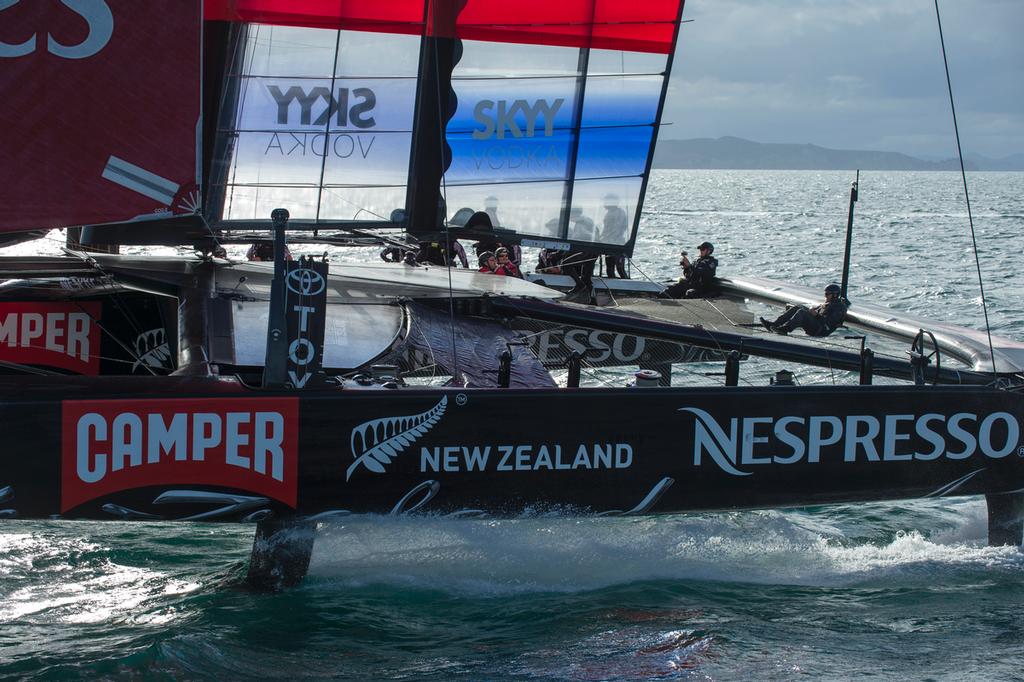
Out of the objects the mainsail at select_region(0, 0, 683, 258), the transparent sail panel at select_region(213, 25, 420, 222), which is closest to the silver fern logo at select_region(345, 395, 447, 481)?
the mainsail at select_region(0, 0, 683, 258)

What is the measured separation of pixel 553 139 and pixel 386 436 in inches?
142

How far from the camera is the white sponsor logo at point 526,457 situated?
493cm

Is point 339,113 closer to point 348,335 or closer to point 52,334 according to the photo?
point 348,335

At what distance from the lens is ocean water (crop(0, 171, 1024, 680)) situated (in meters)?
4.61

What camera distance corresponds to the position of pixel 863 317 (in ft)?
25.6

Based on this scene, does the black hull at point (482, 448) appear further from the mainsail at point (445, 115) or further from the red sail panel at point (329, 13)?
the red sail panel at point (329, 13)

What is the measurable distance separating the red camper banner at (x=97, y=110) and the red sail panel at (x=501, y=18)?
5.02 feet

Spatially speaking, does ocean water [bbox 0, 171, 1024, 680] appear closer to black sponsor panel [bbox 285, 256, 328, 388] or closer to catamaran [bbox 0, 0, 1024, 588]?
catamaran [bbox 0, 0, 1024, 588]

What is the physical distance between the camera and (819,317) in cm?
746

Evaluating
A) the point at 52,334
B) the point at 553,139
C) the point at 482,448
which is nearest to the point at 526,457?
the point at 482,448

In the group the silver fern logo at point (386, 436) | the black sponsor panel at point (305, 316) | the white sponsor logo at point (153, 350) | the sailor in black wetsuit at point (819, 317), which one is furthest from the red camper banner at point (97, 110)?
the sailor in black wetsuit at point (819, 317)

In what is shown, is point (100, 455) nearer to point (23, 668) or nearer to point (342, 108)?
point (23, 668)

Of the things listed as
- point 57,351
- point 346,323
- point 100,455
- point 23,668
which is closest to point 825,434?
point 346,323

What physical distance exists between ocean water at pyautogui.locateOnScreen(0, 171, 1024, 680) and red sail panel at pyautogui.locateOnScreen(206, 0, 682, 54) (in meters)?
2.76
